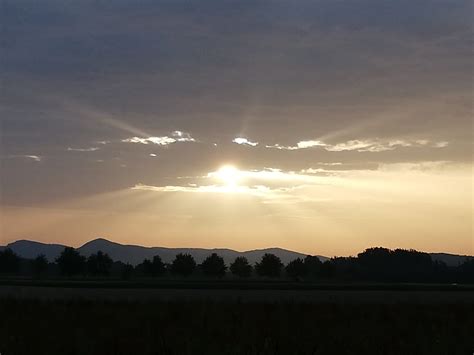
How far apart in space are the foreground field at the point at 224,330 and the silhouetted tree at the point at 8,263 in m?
150

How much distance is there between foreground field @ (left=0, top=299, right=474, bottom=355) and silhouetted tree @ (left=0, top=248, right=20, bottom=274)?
14993 cm

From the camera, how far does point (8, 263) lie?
178500mm

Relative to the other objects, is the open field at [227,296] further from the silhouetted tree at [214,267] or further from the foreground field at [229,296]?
the silhouetted tree at [214,267]

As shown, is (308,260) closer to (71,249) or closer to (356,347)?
(71,249)

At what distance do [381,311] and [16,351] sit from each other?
2251cm

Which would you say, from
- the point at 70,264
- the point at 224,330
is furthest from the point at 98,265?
the point at 224,330

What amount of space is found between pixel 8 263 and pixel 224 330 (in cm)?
16675

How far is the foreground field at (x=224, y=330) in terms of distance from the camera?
18562 millimetres

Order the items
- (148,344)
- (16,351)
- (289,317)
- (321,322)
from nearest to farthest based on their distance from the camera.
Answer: (16,351) → (148,344) → (321,322) → (289,317)

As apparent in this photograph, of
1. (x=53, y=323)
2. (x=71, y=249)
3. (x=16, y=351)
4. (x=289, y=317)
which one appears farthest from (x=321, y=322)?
(x=71, y=249)

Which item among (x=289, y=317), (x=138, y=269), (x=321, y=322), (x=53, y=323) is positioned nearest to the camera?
(x=53, y=323)

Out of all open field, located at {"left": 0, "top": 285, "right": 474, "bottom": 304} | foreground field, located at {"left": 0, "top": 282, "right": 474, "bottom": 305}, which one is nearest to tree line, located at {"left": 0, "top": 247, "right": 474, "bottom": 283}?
foreground field, located at {"left": 0, "top": 282, "right": 474, "bottom": 305}

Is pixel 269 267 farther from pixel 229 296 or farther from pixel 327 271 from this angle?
pixel 229 296

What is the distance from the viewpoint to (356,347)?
1947cm
